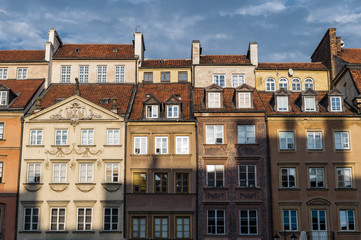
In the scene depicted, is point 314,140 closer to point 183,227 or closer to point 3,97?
point 183,227

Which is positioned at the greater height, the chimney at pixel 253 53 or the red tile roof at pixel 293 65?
the chimney at pixel 253 53

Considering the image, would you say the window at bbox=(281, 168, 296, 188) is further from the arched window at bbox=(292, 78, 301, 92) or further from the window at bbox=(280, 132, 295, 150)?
the arched window at bbox=(292, 78, 301, 92)

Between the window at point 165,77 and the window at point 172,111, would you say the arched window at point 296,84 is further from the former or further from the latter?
the window at point 172,111

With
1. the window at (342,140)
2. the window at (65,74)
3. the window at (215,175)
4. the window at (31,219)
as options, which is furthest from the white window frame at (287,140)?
the window at (65,74)

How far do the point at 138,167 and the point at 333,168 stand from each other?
51.9 feet

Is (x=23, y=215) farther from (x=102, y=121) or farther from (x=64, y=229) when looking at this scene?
(x=102, y=121)

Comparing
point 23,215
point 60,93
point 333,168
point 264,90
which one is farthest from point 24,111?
point 333,168

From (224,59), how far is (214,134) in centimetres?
1203

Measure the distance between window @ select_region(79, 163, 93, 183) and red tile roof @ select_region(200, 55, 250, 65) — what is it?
54.3ft

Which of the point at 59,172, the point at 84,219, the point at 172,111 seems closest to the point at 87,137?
the point at 59,172

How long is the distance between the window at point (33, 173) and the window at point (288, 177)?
19928 millimetres

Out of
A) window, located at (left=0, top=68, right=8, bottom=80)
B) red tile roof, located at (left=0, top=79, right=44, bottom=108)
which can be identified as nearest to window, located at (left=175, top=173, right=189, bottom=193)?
red tile roof, located at (left=0, top=79, right=44, bottom=108)

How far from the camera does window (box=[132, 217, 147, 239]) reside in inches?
1559

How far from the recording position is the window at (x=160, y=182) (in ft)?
133
